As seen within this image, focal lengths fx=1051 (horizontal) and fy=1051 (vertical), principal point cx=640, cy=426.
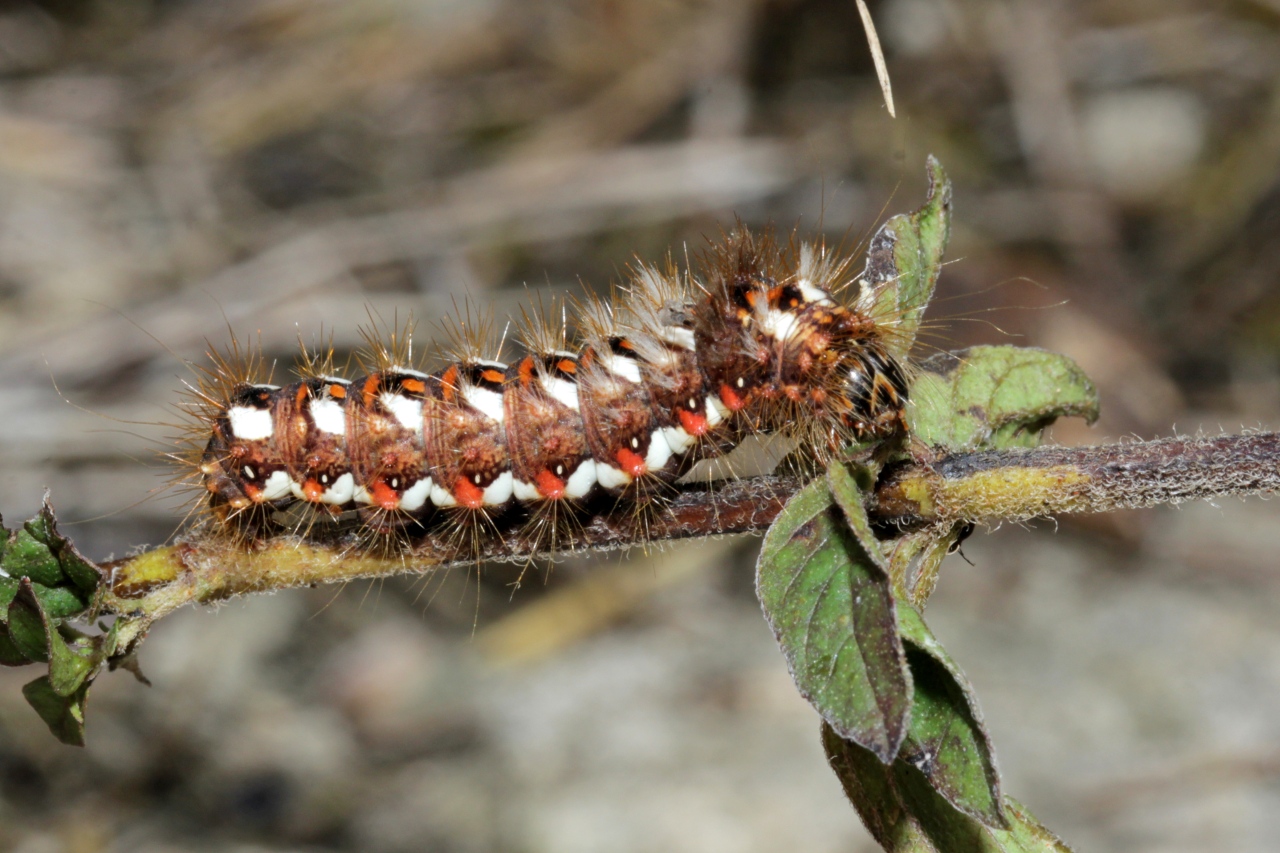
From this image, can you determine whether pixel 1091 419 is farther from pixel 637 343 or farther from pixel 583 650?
pixel 583 650

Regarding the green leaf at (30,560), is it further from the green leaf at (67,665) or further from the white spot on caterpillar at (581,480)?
the white spot on caterpillar at (581,480)

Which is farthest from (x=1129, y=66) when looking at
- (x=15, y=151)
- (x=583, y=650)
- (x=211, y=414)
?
(x=15, y=151)

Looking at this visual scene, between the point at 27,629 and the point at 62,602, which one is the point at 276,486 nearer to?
the point at 62,602

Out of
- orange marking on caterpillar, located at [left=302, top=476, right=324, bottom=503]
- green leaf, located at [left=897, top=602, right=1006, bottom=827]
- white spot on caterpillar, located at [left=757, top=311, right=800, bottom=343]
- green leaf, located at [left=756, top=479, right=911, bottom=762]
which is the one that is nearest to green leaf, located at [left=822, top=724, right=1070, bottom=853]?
green leaf, located at [left=897, top=602, right=1006, bottom=827]

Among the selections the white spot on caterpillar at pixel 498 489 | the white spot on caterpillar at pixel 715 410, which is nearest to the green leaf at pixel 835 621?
the white spot on caterpillar at pixel 715 410

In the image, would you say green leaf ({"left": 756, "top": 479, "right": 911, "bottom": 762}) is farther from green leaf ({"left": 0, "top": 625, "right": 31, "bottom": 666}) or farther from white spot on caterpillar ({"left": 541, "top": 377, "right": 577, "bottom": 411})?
green leaf ({"left": 0, "top": 625, "right": 31, "bottom": 666})

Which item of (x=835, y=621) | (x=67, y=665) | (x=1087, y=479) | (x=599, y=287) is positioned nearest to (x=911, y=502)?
(x=1087, y=479)
